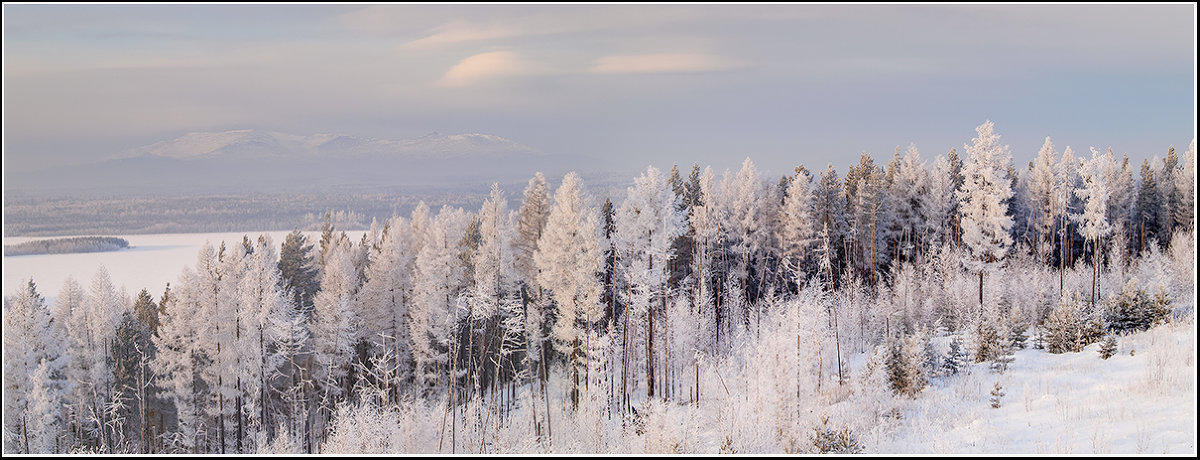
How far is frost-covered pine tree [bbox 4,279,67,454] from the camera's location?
24469 millimetres

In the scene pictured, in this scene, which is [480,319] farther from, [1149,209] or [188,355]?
[1149,209]

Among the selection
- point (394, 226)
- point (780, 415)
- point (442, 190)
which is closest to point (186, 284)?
point (394, 226)

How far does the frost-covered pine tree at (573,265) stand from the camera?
25469 mm

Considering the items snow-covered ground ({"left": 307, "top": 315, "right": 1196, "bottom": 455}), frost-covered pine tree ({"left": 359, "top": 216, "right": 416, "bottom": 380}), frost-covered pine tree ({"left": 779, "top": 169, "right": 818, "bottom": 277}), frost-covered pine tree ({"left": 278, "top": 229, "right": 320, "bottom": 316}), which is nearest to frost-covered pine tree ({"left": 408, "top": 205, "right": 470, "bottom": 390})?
frost-covered pine tree ({"left": 359, "top": 216, "right": 416, "bottom": 380})

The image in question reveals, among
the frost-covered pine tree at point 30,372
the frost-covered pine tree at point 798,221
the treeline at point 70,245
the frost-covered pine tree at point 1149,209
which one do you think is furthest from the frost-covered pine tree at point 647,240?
the frost-covered pine tree at point 1149,209

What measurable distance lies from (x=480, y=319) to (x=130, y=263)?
109ft

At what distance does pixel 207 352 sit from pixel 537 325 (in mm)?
13463

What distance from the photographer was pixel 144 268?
46562 mm

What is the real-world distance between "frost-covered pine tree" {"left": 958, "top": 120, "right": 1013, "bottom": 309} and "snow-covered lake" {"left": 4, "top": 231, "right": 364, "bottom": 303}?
111ft

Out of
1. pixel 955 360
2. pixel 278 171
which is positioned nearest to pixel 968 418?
pixel 955 360

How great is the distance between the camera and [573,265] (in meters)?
26.1

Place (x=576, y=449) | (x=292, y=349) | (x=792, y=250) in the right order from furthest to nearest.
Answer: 1. (x=792, y=250)
2. (x=292, y=349)
3. (x=576, y=449)

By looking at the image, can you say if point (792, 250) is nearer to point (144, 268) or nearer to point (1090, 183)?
point (1090, 183)

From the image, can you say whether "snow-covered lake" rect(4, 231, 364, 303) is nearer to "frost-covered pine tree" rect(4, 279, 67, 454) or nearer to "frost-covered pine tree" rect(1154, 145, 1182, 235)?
"frost-covered pine tree" rect(4, 279, 67, 454)
